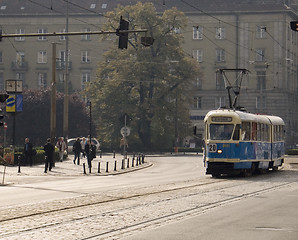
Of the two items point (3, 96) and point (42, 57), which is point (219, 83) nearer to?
point (42, 57)

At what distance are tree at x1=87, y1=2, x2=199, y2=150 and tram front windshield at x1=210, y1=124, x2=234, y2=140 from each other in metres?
47.3

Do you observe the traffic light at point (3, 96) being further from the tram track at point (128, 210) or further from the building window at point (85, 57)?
the building window at point (85, 57)

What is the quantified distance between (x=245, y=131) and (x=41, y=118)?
53133mm

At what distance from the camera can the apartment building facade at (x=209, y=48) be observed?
109625 mm

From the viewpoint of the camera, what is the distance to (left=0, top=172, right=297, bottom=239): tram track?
51.0ft

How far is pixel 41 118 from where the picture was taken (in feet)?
290

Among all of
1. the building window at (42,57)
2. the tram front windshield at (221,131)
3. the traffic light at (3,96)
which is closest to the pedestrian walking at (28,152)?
the tram front windshield at (221,131)

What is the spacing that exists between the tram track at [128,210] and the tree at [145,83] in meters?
57.3

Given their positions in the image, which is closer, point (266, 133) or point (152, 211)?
point (152, 211)

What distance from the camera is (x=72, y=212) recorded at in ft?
62.7

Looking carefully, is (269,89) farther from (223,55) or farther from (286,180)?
(286,180)

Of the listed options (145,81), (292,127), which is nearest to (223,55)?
(292,127)

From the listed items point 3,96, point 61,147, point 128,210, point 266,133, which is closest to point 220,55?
point 61,147

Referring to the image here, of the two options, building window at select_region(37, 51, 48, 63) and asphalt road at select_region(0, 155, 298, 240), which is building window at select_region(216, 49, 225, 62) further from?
asphalt road at select_region(0, 155, 298, 240)
